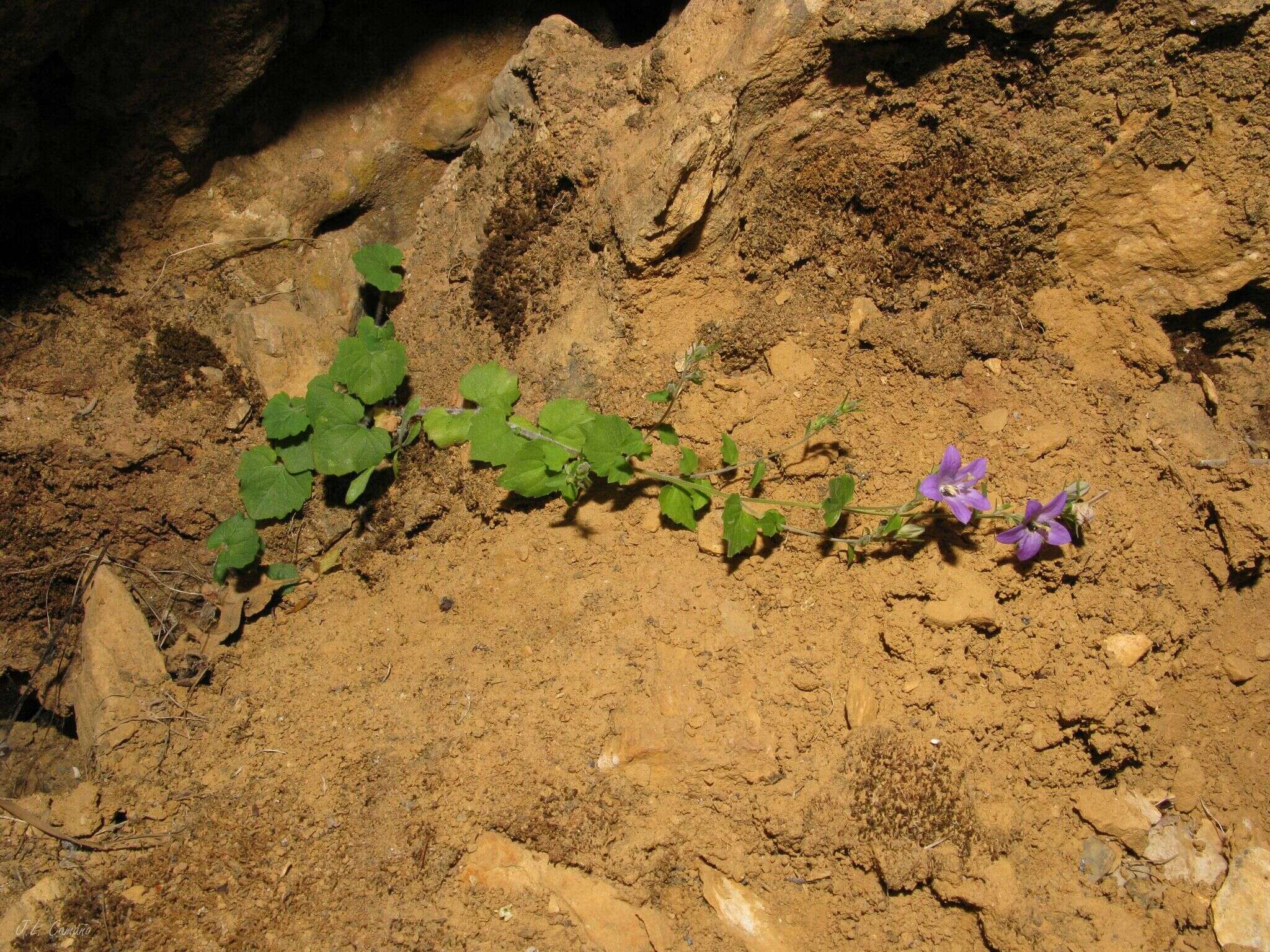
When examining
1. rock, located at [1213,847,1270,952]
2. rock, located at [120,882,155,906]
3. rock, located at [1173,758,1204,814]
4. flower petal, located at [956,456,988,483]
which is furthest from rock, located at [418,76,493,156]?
rock, located at [1213,847,1270,952]

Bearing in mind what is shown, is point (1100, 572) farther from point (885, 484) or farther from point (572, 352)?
point (572, 352)

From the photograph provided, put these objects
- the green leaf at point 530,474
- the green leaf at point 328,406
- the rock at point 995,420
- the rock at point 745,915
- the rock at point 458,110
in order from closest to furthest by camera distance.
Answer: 1. the rock at point 745,915
2. the rock at point 995,420
3. the green leaf at point 530,474
4. the green leaf at point 328,406
5. the rock at point 458,110

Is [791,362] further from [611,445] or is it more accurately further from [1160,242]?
[1160,242]

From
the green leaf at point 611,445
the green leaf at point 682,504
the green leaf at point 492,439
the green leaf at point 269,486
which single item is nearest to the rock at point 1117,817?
the green leaf at point 682,504

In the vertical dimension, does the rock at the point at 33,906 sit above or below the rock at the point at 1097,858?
above

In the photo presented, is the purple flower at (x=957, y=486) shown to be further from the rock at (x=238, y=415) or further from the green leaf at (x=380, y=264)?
the rock at (x=238, y=415)

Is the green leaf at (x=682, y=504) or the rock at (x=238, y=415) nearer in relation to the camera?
the green leaf at (x=682, y=504)
